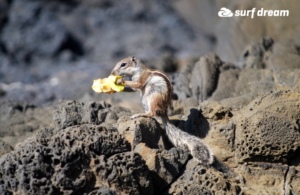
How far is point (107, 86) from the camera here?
6449 millimetres

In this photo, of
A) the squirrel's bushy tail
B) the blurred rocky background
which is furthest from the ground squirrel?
the blurred rocky background

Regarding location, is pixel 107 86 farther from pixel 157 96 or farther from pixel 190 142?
pixel 190 142

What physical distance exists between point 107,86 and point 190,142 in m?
1.68

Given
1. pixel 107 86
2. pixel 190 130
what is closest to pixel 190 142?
pixel 190 130

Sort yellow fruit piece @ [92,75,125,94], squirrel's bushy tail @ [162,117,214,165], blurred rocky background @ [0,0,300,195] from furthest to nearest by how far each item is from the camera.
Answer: yellow fruit piece @ [92,75,125,94]
squirrel's bushy tail @ [162,117,214,165]
blurred rocky background @ [0,0,300,195]

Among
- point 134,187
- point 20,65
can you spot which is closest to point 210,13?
point 20,65

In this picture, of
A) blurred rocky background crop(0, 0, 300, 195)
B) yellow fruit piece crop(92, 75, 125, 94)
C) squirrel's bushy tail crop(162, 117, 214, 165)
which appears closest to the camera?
blurred rocky background crop(0, 0, 300, 195)

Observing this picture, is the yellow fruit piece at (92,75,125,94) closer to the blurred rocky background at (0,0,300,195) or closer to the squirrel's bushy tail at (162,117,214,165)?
the blurred rocky background at (0,0,300,195)

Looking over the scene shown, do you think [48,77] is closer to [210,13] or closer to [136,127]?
[210,13]

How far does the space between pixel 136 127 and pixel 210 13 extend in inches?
869

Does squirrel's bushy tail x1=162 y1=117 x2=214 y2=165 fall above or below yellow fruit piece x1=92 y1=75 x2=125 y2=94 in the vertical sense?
Result: below

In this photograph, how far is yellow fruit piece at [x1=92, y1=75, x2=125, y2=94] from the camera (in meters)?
6.43

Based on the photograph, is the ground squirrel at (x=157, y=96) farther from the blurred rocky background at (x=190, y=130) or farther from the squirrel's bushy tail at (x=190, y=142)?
the blurred rocky background at (x=190, y=130)

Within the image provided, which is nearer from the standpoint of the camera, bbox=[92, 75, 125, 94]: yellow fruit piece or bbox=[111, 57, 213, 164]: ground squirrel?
bbox=[111, 57, 213, 164]: ground squirrel
